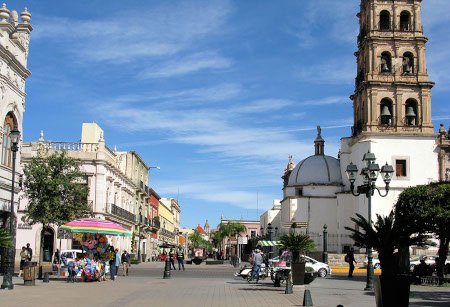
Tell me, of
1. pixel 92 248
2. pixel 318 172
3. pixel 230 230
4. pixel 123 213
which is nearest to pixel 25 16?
pixel 92 248

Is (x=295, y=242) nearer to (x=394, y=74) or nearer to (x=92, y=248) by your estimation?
(x=92, y=248)

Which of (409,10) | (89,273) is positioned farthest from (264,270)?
(409,10)

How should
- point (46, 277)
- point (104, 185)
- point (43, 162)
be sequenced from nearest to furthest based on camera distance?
point (46, 277) < point (43, 162) < point (104, 185)

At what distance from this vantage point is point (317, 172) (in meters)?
62.6

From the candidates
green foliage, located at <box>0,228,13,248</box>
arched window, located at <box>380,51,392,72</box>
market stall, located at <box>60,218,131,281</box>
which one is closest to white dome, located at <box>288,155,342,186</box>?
arched window, located at <box>380,51,392,72</box>

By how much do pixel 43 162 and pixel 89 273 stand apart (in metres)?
7.98

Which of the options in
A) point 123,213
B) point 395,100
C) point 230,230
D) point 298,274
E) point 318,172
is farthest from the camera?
point 230,230

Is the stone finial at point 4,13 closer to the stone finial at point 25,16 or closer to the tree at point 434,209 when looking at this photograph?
the stone finial at point 25,16

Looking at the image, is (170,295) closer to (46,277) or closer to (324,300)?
(324,300)

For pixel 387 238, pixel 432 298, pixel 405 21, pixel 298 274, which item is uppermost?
pixel 405 21

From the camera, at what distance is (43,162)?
106 feet

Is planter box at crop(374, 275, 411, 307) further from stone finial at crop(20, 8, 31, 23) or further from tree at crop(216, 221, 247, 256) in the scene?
tree at crop(216, 221, 247, 256)

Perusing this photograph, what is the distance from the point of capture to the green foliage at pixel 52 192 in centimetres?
3125

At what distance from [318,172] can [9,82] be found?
4052cm
